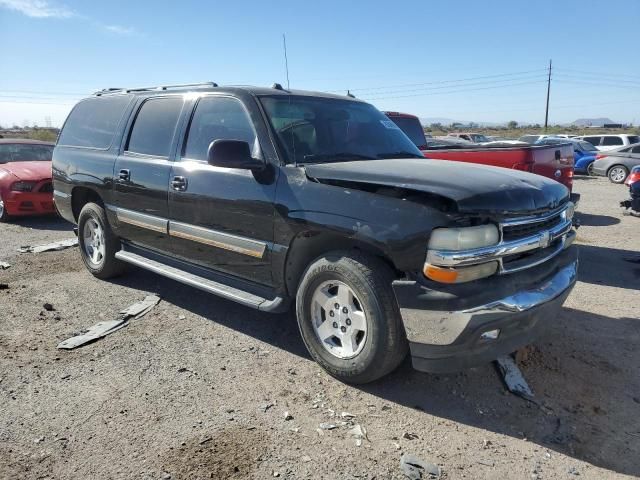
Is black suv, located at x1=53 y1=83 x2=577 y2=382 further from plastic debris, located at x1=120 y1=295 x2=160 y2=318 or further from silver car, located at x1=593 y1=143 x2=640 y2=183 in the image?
silver car, located at x1=593 y1=143 x2=640 y2=183

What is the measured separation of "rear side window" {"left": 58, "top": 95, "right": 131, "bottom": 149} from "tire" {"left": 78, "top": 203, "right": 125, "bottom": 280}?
734mm

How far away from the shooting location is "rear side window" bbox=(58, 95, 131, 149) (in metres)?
5.30

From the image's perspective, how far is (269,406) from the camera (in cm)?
314

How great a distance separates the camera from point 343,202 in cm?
317

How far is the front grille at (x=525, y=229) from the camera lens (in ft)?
9.72

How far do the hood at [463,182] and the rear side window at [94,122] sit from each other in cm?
284

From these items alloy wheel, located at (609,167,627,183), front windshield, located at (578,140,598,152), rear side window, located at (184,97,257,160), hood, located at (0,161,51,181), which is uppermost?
rear side window, located at (184,97,257,160)

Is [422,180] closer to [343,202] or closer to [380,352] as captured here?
[343,202]

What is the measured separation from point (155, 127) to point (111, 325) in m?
1.86

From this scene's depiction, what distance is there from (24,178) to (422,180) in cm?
786

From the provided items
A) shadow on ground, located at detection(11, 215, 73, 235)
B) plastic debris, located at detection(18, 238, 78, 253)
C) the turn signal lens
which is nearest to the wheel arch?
the turn signal lens

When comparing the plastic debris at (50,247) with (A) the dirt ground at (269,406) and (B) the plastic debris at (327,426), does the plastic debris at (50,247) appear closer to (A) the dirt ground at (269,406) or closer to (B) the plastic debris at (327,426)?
(A) the dirt ground at (269,406)

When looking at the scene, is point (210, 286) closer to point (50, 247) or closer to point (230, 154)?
point (230, 154)

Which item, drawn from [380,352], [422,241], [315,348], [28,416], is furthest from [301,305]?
[28,416]
